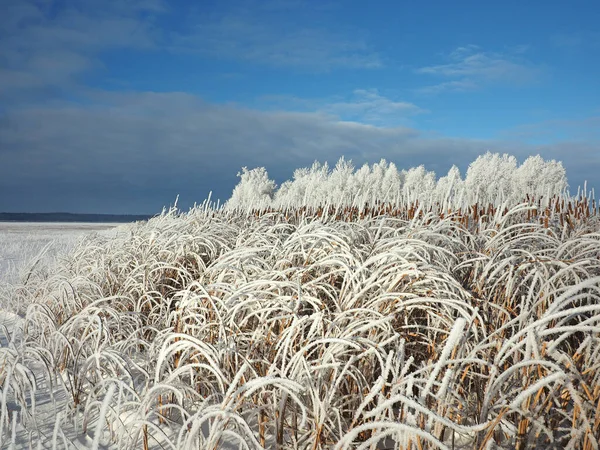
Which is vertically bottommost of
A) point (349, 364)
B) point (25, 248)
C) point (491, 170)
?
point (25, 248)

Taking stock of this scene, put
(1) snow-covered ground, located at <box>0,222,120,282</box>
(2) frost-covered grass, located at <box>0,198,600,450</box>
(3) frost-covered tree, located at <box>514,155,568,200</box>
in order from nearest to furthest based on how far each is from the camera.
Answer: (2) frost-covered grass, located at <box>0,198,600,450</box> < (1) snow-covered ground, located at <box>0,222,120,282</box> < (3) frost-covered tree, located at <box>514,155,568,200</box>

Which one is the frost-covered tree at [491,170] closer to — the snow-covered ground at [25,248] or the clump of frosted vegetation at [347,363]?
the snow-covered ground at [25,248]

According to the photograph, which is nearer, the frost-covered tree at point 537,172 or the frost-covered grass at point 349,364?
the frost-covered grass at point 349,364

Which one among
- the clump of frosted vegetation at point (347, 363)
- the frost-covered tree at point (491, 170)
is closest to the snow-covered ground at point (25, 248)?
the clump of frosted vegetation at point (347, 363)

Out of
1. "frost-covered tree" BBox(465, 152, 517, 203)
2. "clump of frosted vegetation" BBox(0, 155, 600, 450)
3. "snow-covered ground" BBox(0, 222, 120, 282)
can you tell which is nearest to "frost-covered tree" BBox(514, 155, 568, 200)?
"frost-covered tree" BBox(465, 152, 517, 203)

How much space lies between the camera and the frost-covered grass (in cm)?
191

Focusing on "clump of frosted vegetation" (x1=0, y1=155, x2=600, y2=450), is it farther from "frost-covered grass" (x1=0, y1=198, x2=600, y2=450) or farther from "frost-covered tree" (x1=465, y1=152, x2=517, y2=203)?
"frost-covered tree" (x1=465, y1=152, x2=517, y2=203)

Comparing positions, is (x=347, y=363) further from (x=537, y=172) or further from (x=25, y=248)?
Result: (x=537, y=172)

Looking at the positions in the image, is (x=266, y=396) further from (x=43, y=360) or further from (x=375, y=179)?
(x=375, y=179)

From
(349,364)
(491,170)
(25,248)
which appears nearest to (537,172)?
(491,170)

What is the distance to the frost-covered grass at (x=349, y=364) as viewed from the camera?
1.91 m

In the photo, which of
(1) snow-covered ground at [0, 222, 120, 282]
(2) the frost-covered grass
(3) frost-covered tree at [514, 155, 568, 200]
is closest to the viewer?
(2) the frost-covered grass

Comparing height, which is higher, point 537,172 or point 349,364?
point 537,172

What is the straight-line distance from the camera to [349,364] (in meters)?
2.15
